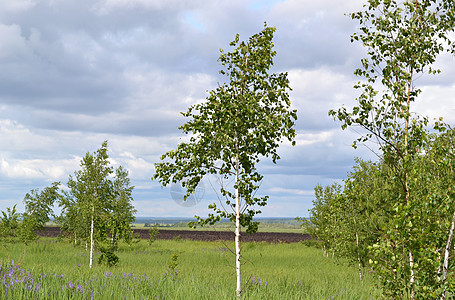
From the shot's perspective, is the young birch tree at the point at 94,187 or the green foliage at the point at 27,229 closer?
the young birch tree at the point at 94,187

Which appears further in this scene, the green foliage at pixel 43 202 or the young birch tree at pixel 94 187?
the green foliage at pixel 43 202

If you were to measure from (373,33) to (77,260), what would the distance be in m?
21.2

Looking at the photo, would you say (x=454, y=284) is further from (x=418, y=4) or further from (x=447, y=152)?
(x=418, y=4)

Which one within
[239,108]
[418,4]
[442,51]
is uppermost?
[418,4]

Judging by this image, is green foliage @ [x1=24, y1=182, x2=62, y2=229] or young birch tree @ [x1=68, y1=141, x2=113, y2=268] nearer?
young birch tree @ [x1=68, y1=141, x2=113, y2=268]

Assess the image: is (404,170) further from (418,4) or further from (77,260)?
(77,260)

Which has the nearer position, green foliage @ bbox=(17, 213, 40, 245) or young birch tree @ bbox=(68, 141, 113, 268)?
young birch tree @ bbox=(68, 141, 113, 268)

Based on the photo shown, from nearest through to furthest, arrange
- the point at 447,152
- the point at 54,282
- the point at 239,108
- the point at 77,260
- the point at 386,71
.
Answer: the point at 447,152 < the point at 386,71 < the point at 239,108 < the point at 54,282 < the point at 77,260

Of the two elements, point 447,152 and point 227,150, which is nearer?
point 447,152

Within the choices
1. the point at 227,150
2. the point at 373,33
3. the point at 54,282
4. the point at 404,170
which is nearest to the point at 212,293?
the point at 227,150

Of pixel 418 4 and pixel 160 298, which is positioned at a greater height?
pixel 418 4

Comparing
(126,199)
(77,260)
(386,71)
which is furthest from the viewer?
(126,199)

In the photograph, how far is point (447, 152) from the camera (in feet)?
18.9

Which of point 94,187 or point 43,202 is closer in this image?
point 94,187
